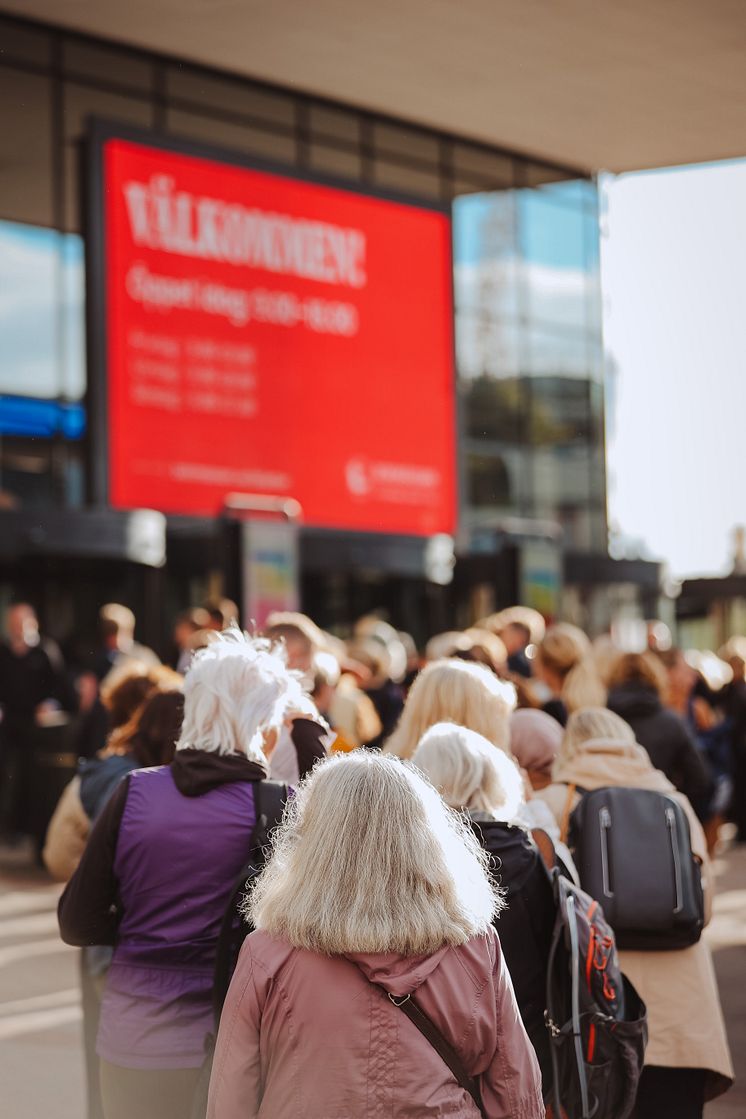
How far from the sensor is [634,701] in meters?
7.50

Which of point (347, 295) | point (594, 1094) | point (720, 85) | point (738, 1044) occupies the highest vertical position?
point (347, 295)

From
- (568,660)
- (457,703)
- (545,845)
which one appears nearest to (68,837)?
(457,703)

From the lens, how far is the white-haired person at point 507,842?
3.82m

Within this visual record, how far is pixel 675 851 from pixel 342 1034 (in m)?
2.20

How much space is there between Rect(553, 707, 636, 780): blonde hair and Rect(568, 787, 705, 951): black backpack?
35 cm

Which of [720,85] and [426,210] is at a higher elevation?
[426,210]

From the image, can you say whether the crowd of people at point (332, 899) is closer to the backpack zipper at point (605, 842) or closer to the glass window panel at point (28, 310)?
the backpack zipper at point (605, 842)

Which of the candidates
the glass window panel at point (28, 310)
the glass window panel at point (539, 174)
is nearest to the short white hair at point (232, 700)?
the glass window panel at point (28, 310)

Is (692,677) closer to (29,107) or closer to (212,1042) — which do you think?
(212,1042)

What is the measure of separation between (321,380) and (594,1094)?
1709 centimetres

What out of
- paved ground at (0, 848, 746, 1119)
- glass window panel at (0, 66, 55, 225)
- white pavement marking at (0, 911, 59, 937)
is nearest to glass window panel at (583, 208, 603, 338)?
glass window panel at (0, 66, 55, 225)

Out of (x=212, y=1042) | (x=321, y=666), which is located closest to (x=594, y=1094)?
(x=212, y=1042)

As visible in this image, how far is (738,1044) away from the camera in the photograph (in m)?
7.09

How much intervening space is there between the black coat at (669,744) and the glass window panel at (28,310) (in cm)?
1362
